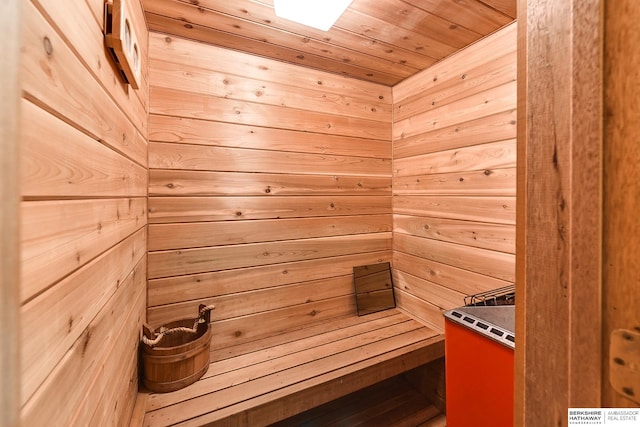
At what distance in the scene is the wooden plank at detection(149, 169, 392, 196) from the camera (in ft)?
5.15

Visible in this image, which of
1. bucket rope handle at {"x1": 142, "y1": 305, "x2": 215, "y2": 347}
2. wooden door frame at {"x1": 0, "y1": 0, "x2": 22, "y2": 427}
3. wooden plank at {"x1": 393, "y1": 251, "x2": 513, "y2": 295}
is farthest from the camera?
wooden plank at {"x1": 393, "y1": 251, "x2": 513, "y2": 295}

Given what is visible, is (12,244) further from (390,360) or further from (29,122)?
(390,360)

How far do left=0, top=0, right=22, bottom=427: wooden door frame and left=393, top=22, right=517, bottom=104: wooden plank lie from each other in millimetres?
1951

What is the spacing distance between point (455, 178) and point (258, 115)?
1360 millimetres

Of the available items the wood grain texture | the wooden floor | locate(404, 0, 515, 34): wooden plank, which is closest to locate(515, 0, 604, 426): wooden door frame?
the wood grain texture

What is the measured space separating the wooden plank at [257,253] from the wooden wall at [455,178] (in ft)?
1.11

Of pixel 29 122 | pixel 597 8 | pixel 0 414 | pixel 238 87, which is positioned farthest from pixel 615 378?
pixel 238 87

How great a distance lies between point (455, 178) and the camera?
5.82 ft

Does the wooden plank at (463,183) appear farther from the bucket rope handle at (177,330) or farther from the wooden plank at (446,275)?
the bucket rope handle at (177,330)

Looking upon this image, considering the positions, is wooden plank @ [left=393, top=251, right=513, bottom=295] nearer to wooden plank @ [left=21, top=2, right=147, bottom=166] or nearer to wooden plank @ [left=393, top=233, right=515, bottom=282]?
wooden plank @ [left=393, top=233, right=515, bottom=282]

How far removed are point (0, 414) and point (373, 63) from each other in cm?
220

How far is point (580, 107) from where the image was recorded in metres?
0.40

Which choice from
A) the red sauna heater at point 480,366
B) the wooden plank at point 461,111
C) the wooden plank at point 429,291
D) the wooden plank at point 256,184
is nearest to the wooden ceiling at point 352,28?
the wooden plank at point 461,111

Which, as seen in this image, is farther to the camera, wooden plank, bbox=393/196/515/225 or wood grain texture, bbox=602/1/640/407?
wooden plank, bbox=393/196/515/225
